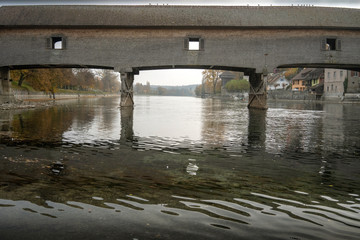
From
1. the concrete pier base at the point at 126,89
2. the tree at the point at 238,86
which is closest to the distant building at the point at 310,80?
the tree at the point at 238,86

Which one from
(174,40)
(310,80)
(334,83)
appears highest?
(310,80)

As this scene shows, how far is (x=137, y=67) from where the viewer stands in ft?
76.0

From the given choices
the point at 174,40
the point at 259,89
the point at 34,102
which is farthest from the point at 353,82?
the point at 34,102

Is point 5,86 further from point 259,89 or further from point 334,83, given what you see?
point 334,83

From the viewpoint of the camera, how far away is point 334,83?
53.4m

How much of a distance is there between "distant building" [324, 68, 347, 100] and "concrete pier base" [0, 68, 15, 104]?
47.3 meters

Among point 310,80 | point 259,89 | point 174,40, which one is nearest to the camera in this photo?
point 174,40

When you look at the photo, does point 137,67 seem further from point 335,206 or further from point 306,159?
point 335,206

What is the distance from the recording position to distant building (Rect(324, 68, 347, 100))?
49.4 meters

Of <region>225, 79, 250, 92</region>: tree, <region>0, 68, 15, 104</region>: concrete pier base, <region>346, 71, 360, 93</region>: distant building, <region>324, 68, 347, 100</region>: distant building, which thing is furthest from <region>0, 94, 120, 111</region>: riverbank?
<region>346, 71, 360, 93</region>: distant building

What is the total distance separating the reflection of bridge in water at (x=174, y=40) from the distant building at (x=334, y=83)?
28.2 m

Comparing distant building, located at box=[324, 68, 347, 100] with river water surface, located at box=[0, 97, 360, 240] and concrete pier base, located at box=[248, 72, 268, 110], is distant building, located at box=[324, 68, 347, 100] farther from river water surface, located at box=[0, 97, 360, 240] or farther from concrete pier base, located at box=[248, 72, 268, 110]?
river water surface, located at box=[0, 97, 360, 240]

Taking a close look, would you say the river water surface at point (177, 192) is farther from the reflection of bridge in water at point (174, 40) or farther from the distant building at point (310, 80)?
the distant building at point (310, 80)

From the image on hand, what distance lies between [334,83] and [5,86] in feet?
179
